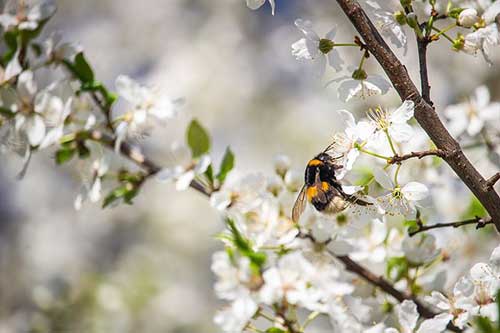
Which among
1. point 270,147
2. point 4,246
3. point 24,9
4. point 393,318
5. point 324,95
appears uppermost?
point 24,9

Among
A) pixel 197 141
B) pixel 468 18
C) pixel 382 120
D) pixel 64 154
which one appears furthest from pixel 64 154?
pixel 468 18

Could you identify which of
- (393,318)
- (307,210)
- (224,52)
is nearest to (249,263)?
(307,210)

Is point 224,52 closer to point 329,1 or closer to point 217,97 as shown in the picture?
point 217,97

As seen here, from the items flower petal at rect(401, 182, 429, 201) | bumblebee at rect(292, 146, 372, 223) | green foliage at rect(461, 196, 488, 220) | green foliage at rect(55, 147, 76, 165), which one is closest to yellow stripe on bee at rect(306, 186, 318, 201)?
bumblebee at rect(292, 146, 372, 223)

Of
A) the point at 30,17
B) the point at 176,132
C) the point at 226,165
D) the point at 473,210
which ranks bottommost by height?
the point at 176,132

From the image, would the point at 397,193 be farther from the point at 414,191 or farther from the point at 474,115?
the point at 474,115

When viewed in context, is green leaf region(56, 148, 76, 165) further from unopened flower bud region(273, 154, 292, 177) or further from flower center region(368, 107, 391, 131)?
flower center region(368, 107, 391, 131)

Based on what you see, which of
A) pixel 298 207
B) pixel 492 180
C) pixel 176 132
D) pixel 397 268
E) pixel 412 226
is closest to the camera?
pixel 492 180
